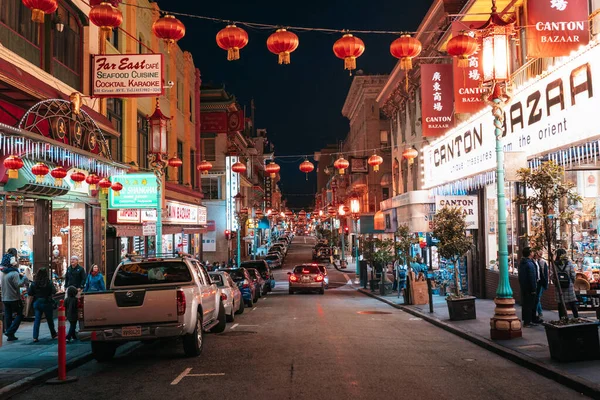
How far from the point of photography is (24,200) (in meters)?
18.2

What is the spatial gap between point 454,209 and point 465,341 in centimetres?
575

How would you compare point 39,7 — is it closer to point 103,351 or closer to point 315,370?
point 103,351

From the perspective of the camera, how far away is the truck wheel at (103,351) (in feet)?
39.4

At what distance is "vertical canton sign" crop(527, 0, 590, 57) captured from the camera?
13.3 meters

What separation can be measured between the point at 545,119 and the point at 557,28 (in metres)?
1.98

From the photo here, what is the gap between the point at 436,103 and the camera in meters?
24.7

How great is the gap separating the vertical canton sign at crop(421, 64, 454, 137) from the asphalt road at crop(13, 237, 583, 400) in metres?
10.2

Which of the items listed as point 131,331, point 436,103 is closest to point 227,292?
point 131,331

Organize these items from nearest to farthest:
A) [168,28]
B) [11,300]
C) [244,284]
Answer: [168,28], [11,300], [244,284]

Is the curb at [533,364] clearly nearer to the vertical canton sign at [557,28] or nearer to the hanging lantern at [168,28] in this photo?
the vertical canton sign at [557,28]

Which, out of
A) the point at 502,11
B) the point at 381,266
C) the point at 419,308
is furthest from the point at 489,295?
the point at 502,11

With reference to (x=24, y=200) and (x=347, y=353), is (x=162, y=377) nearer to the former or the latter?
(x=347, y=353)

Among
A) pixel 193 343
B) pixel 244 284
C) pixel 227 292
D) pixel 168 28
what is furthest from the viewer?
pixel 244 284

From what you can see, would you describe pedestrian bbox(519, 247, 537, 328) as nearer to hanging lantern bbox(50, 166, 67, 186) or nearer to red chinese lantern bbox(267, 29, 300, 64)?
red chinese lantern bbox(267, 29, 300, 64)
